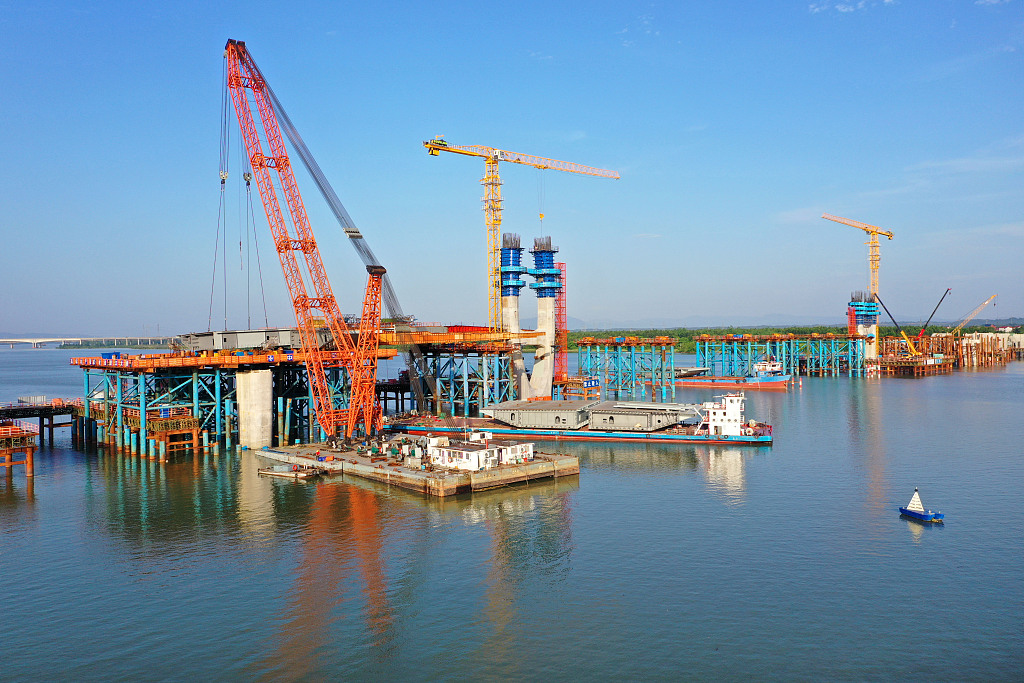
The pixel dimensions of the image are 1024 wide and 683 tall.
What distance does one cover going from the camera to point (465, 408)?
110 m

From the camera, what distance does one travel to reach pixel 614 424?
97.9m

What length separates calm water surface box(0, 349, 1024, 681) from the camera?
117ft

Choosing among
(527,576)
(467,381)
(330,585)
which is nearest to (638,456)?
(467,381)

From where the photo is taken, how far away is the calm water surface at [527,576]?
117 feet

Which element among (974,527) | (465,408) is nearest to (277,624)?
(974,527)

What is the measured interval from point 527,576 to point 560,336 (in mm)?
93657

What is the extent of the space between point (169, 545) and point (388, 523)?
15.3 metres

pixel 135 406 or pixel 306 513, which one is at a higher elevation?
pixel 135 406

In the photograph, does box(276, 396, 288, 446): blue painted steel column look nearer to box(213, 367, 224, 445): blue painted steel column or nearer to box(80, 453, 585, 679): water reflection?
box(213, 367, 224, 445): blue painted steel column

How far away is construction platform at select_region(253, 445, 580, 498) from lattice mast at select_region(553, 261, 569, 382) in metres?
61.1

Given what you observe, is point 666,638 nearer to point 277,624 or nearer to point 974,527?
point 277,624

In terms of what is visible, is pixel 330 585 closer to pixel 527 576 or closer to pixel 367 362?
pixel 527 576

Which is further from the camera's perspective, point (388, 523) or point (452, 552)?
point (388, 523)

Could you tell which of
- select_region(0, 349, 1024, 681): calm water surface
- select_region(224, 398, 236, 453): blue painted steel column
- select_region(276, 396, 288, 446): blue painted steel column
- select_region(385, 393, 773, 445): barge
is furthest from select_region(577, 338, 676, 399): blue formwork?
select_region(224, 398, 236, 453): blue painted steel column
